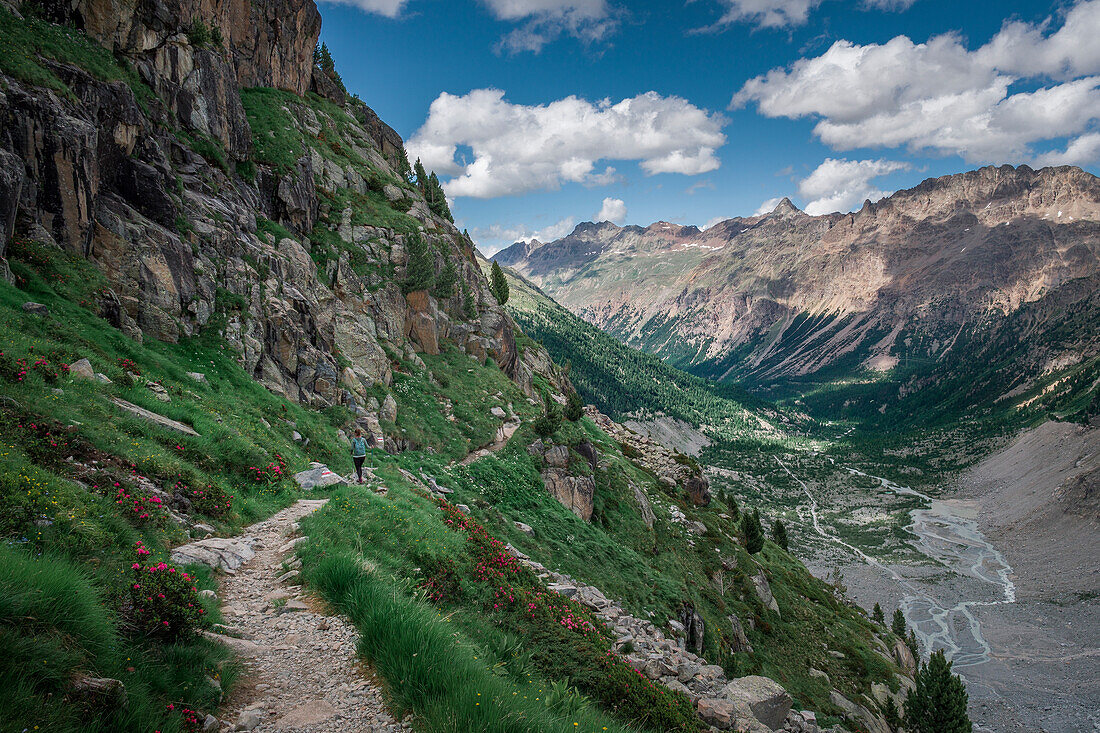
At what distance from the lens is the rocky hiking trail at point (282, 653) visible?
6395 millimetres

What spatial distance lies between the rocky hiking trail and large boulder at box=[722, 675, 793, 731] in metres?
13.5

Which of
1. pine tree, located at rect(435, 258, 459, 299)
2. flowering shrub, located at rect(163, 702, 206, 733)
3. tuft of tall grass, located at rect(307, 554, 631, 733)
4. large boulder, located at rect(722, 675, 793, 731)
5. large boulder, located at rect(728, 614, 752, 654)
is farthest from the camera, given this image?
pine tree, located at rect(435, 258, 459, 299)

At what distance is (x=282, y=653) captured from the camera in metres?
7.83

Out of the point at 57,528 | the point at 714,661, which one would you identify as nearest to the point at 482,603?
the point at 57,528

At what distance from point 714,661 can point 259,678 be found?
24.8 meters

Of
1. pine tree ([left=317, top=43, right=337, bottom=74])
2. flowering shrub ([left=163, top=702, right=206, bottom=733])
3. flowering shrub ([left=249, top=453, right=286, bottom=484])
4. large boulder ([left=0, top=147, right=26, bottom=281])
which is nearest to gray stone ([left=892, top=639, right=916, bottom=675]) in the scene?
flowering shrub ([left=249, top=453, right=286, bottom=484])

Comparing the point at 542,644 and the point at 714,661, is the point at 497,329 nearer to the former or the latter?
the point at 714,661

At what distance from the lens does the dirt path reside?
251 inches

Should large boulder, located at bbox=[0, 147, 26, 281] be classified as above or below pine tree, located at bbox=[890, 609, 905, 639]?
above

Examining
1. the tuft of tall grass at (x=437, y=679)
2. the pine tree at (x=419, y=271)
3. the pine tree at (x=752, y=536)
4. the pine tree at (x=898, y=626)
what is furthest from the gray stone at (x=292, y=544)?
the pine tree at (x=898, y=626)

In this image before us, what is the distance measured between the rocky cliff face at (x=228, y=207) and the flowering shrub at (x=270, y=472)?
406 inches

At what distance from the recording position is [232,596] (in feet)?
31.0

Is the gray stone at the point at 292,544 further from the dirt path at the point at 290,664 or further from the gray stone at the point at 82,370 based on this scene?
the gray stone at the point at 82,370

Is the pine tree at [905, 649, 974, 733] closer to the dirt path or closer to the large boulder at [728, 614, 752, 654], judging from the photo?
the large boulder at [728, 614, 752, 654]
